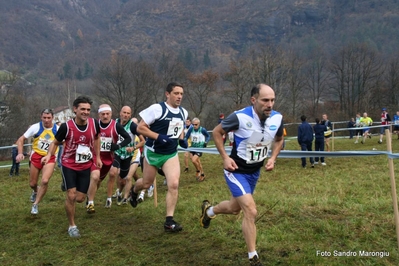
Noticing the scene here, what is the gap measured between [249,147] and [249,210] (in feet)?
2.60

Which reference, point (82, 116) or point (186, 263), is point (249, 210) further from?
point (82, 116)

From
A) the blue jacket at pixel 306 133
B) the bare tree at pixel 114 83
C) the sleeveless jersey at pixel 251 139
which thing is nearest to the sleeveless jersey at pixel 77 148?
the sleeveless jersey at pixel 251 139

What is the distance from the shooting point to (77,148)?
21.2ft

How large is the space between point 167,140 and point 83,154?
158cm

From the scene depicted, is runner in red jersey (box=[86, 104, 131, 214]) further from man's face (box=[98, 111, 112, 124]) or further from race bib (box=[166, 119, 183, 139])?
race bib (box=[166, 119, 183, 139])

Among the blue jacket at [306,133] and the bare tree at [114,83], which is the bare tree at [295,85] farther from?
the blue jacket at [306,133]

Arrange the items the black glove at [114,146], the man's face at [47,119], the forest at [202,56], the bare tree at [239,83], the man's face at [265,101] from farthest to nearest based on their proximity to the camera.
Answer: the forest at [202,56] → the bare tree at [239,83] → the man's face at [47,119] → the black glove at [114,146] → the man's face at [265,101]

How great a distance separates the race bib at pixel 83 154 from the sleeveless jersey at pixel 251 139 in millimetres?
2849

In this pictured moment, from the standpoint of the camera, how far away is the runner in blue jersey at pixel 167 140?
6090 millimetres

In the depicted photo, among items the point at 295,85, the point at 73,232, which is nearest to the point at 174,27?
the point at 295,85

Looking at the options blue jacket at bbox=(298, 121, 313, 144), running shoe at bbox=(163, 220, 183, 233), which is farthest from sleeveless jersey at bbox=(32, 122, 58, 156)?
blue jacket at bbox=(298, 121, 313, 144)

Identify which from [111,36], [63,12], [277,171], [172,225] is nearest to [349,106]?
[277,171]

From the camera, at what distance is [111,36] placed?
11919 centimetres

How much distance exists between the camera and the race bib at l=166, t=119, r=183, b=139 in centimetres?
633
